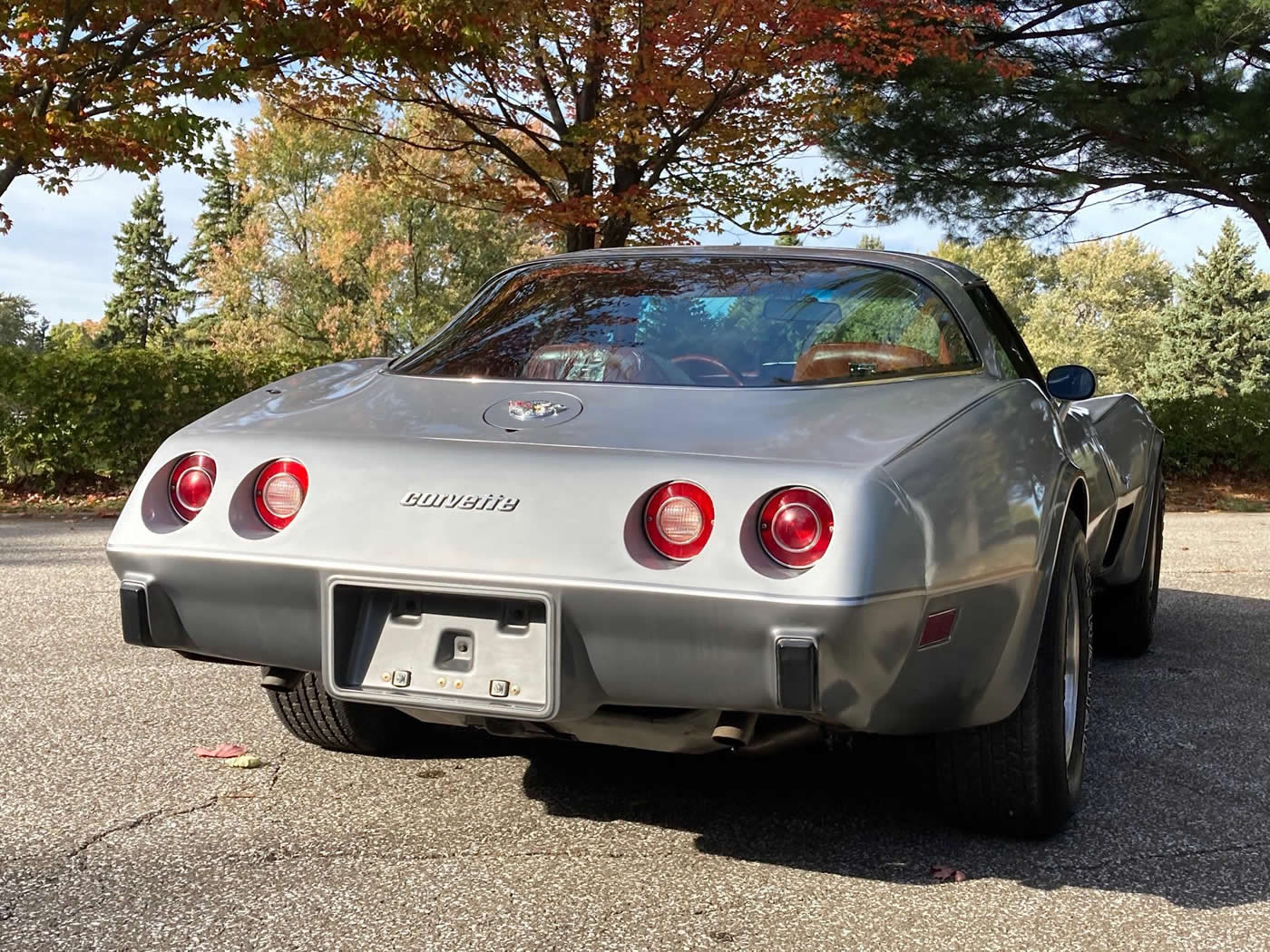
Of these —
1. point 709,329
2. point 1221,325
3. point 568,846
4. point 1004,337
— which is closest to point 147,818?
point 568,846

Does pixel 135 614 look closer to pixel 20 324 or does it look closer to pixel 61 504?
pixel 61 504

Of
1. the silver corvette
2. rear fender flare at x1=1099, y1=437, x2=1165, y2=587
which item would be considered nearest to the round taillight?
the silver corvette

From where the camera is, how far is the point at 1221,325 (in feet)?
159

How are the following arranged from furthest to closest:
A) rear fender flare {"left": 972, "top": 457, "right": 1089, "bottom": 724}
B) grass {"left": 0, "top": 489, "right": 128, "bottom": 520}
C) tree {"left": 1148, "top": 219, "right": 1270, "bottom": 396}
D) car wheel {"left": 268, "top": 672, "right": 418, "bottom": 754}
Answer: tree {"left": 1148, "top": 219, "right": 1270, "bottom": 396} < grass {"left": 0, "top": 489, "right": 128, "bottom": 520} < car wheel {"left": 268, "top": 672, "right": 418, "bottom": 754} < rear fender flare {"left": 972, "top": 457, "right": 1089, "bottom": 724}

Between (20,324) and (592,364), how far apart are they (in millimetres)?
90475

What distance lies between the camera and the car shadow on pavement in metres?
2.75

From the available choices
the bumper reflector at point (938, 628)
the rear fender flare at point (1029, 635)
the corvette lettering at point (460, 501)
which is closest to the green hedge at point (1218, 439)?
the rear fender flare at point (1029, 635)

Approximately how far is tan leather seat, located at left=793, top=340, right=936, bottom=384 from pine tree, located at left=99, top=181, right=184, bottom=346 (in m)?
67.3

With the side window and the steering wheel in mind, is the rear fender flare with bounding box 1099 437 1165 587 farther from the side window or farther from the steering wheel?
the steering wheel

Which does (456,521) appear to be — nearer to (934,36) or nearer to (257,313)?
(934,36)

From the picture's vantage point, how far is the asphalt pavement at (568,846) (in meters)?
2.38

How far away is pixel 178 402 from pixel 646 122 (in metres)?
5.79

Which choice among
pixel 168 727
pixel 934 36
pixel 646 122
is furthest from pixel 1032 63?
pixel 168 727

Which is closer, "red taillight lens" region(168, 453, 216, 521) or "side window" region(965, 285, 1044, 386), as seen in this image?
"red taillight lens" region(168, 453, 216, 521)
